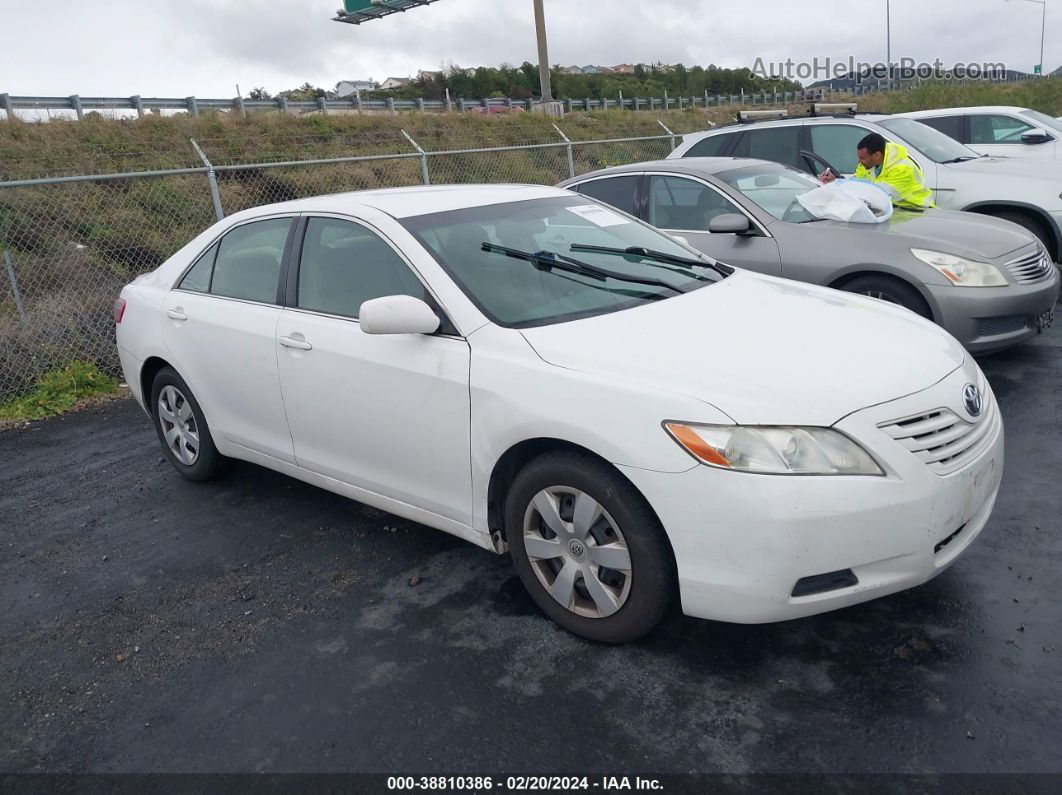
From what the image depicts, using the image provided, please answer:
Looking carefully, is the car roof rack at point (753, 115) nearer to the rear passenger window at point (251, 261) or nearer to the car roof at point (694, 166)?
the car roof at point (694, 166)

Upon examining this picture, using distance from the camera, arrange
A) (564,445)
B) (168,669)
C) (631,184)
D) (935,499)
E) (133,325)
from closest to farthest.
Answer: (935,499) < (564,445) < (168,669) < (133,325) < (631,184)

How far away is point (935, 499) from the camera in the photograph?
2760mm

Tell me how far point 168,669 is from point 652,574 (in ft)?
6.16

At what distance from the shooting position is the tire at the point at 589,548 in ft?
9.34

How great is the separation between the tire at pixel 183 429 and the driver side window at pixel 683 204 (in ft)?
12.4

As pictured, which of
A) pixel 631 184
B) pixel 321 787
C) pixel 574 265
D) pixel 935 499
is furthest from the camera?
pixel 631 184

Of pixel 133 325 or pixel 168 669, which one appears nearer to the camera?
pixel 168 669

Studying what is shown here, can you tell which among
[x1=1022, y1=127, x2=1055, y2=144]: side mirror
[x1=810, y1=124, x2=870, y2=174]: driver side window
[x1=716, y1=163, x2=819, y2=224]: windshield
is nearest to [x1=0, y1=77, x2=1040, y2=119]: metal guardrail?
[x1=1022, y1=127, x2=1055, y2=144]: side mirror

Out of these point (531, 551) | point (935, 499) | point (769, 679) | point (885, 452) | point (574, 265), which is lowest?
point (769, 679)

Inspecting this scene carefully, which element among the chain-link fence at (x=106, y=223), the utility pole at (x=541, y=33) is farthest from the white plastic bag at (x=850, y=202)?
the utility pole at (x=541, y=33)

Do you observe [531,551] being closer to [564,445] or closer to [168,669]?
[564,445]

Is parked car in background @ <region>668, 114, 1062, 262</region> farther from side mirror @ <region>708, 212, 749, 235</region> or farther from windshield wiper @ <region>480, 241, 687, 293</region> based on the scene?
windshield wiper @ <region>480, 241, 687, 293</region>

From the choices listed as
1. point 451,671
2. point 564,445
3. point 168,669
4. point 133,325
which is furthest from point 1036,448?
point 133,325

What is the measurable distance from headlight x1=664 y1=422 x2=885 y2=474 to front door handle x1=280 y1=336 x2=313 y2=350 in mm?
1984
